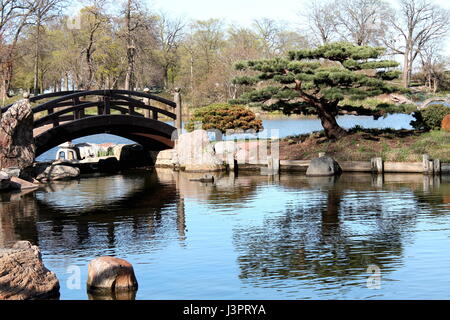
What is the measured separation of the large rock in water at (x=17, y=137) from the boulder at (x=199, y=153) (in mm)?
7391

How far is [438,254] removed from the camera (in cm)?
1292

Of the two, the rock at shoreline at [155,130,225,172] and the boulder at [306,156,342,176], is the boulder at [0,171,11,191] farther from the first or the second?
the boulder at [306,156,342,176]

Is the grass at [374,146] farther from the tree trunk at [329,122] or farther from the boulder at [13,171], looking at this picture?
the boulder at [13,171]

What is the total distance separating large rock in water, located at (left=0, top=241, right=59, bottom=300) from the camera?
1002 centimetres

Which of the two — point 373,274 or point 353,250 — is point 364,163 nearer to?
point 353,250

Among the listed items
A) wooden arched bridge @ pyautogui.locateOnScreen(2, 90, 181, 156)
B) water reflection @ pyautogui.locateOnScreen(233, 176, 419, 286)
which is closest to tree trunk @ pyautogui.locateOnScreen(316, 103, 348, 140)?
wooden arched bridge @ pyautogui.locateOnScreen(2, 90, 181, 156)

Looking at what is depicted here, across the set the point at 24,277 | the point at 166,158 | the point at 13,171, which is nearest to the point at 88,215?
the point at 13,171

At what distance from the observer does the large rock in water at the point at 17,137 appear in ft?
81.6

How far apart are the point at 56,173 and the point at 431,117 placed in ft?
55.7

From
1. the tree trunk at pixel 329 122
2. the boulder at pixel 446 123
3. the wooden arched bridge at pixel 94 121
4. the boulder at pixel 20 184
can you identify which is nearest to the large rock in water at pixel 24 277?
the boulder at pixel 20 184

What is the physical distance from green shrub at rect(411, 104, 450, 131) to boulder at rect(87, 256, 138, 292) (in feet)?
76.0

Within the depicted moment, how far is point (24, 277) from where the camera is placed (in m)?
10.2

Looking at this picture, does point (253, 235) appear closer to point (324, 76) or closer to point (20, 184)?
point (20, 184)
